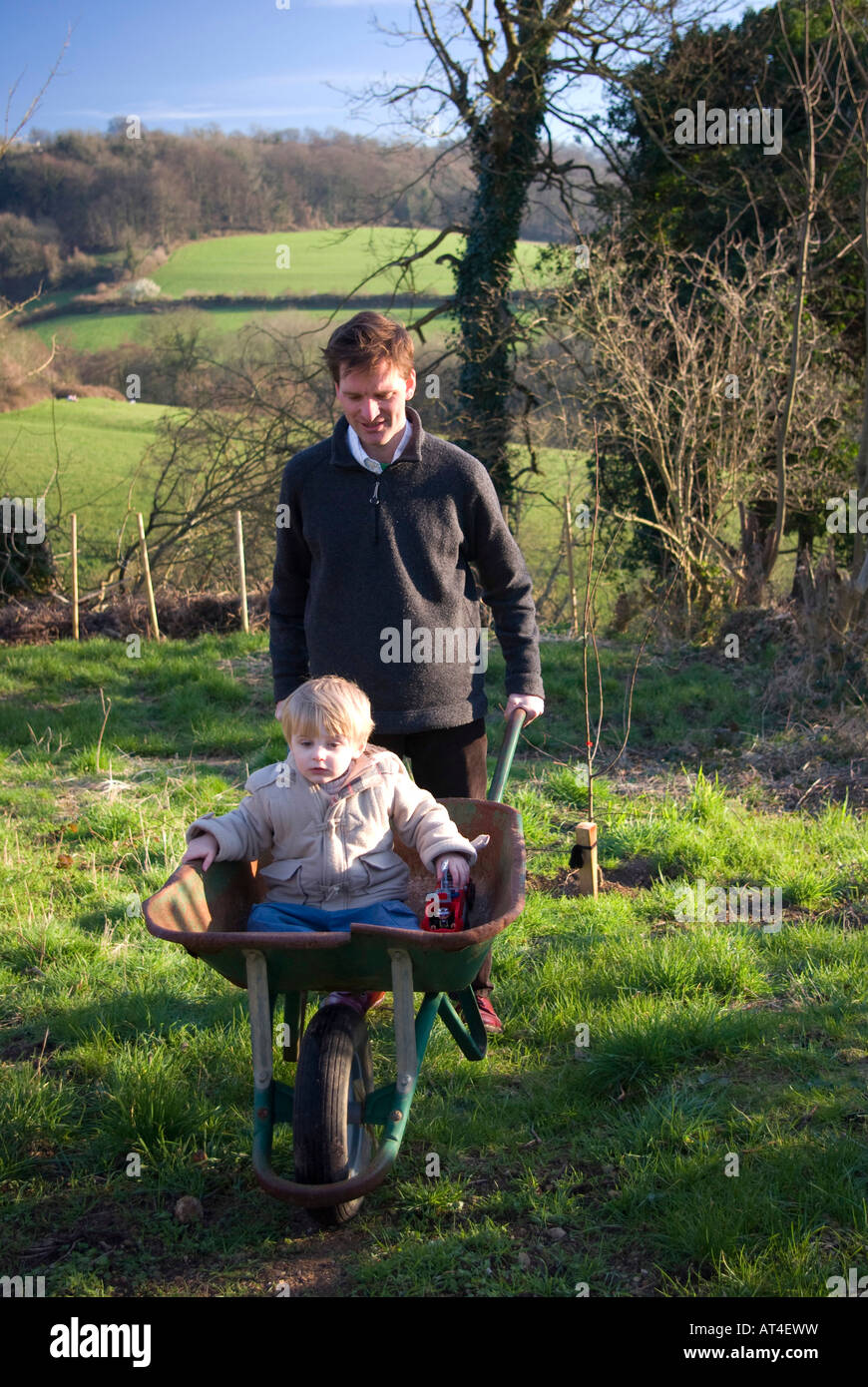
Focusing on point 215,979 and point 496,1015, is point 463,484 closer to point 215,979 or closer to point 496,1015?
point 496,1015

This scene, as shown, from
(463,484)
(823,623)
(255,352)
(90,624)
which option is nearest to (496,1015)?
(463,484)

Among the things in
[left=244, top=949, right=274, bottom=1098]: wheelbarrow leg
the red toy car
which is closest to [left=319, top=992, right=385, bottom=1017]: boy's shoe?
[left=244, top=949, right=274, bottom=1098]: wheelbarrow leg

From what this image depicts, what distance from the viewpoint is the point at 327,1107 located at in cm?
219

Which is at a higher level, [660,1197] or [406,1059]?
[406,1059]

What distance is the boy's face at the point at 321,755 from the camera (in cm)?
253

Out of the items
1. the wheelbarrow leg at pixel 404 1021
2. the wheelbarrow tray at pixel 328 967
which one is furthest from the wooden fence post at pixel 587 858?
the wheelbarrow leg at pixel 404 1021

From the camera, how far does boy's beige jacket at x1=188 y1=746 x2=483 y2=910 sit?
8.55ft

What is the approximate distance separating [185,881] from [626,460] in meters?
9.90

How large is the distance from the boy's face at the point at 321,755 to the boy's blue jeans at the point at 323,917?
0.31 metres

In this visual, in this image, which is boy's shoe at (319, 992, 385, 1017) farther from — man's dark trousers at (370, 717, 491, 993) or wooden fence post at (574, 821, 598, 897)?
wooden fence post at (574, 821, 598, 897)

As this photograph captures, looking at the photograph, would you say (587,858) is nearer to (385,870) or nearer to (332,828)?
(385,870)

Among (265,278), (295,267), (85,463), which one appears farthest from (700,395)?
(295,267)

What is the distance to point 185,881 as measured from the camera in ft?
7.91

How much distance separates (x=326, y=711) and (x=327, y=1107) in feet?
2.83
